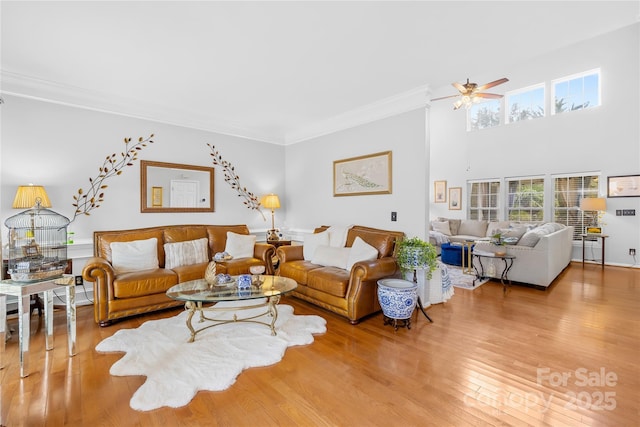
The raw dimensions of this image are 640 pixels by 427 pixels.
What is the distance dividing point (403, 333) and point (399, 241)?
1.08 metres

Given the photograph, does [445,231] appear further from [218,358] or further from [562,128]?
[218,358]

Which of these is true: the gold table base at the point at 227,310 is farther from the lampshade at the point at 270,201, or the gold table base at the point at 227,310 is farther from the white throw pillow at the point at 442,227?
the white throw pillow at the point at 442,227

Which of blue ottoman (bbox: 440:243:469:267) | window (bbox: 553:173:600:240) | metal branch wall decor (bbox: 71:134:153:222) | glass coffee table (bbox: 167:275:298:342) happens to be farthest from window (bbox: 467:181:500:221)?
metal branch wall decor (bbox: 71:134:153:222)

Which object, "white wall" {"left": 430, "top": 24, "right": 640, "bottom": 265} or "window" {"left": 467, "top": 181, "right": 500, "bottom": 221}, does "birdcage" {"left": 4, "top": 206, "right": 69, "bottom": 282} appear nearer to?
"white wall" {"left": 430, "top": 24, "right": 640, "bottom": 265}

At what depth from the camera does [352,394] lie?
196cm

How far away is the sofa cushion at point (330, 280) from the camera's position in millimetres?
3238

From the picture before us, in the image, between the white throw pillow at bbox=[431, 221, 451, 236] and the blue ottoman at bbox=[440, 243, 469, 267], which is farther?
the white throw pillow at bbox=[431, 221, 451, 236]

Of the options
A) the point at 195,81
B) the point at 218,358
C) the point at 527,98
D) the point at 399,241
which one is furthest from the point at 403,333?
the point at 527,98

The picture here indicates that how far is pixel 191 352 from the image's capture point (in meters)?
2.47

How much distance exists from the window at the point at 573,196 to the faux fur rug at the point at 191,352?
6.94 meters

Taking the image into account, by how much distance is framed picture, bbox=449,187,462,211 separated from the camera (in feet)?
28.0

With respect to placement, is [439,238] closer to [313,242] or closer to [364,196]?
[364,196]

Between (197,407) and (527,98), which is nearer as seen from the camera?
(197,407)

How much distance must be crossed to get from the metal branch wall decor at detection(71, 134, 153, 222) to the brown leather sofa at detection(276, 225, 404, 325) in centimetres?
268
